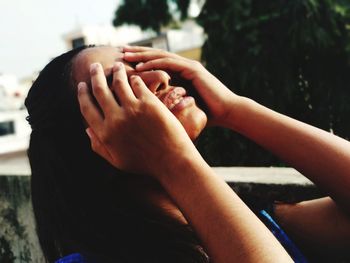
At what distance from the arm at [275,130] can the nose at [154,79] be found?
61 mm

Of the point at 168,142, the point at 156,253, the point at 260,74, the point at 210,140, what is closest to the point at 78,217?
the point at 156,253

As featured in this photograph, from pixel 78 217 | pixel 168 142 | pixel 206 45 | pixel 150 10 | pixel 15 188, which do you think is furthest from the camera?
pixel 150 10

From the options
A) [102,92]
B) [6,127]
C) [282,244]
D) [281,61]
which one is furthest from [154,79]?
[6,127]

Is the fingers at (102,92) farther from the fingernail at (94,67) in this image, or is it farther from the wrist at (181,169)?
the wrist at (181,169)

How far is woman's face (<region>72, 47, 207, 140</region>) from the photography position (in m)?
1.50

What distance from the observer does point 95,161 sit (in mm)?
1605

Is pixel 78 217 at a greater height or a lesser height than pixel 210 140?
greater

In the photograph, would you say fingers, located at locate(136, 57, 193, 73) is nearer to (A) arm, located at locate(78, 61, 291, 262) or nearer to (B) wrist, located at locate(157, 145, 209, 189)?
(A) arm, located at locate(78, 61, 291, 262)

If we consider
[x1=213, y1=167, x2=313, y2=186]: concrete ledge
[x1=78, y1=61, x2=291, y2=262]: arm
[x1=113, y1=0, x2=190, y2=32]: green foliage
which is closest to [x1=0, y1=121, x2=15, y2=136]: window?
[x1=113, y1=0, x2=190, y2=32]: green foliage

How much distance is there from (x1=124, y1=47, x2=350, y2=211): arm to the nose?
0.06 meters

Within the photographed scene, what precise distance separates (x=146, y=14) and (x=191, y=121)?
104 feet

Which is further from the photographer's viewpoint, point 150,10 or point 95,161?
point 150,10

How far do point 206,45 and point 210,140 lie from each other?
187 cm

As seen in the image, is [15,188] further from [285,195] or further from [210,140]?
[210,140]
